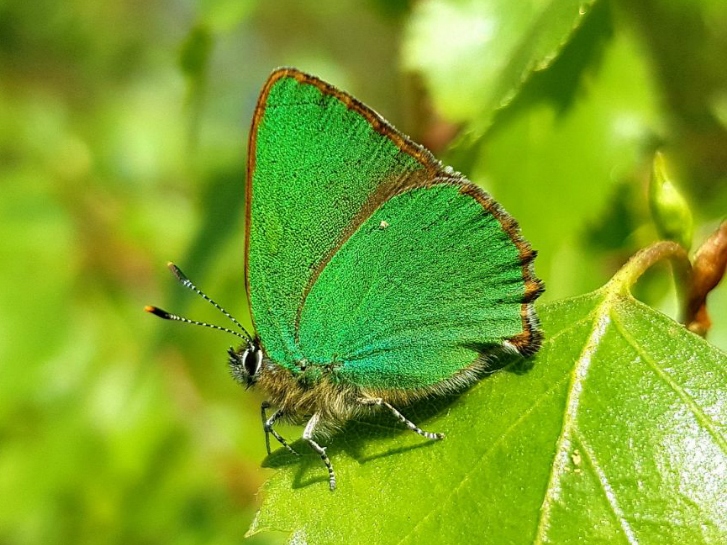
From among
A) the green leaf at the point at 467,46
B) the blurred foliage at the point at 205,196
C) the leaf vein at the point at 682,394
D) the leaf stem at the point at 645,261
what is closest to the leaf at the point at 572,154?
the blurred foliage at the point at 205,196

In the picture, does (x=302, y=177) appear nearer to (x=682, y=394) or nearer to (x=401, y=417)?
(x=401, y=417)

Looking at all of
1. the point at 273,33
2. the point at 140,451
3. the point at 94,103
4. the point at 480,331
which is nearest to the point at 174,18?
the point at 273,33

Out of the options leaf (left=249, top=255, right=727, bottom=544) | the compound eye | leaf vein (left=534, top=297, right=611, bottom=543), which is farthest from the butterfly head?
leaf vein (left=534, top=297, right=611, bottom=543)

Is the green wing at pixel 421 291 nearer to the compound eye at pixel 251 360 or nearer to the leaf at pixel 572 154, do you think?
the compound eye at pixel 251 360

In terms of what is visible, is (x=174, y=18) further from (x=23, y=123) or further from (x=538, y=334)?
(x=538, y=334)

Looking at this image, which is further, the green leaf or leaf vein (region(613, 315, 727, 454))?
the green leaf

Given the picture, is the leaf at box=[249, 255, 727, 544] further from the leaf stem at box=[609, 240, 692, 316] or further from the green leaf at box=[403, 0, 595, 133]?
the green leaf at box=[403, 0, 595, 133]

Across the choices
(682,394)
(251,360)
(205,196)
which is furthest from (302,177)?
(205,196)
